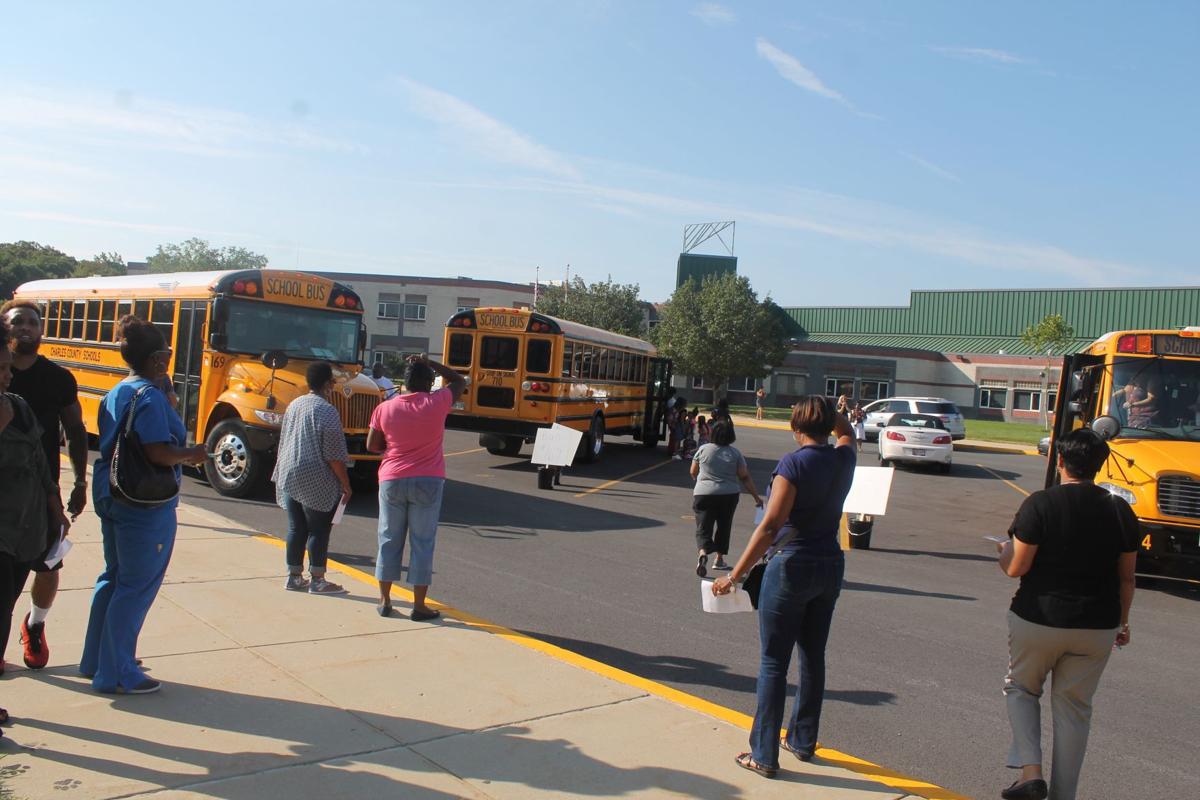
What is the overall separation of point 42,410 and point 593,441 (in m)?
15.6

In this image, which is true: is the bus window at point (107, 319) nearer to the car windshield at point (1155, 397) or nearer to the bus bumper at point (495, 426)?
the bus bumper at point (495, 426)

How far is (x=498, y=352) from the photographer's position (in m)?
18.3

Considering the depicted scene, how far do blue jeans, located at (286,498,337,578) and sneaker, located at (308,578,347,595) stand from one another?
0.05 meters

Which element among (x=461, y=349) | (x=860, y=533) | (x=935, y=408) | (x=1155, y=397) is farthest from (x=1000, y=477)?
(x=461, y=349)

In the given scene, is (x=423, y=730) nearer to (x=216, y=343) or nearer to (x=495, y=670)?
(x=495, y=670)

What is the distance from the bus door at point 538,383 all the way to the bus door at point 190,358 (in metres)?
6.38

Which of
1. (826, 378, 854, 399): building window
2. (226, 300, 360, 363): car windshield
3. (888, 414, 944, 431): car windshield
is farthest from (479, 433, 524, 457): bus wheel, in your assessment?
(826, 378, 854, 399): building window

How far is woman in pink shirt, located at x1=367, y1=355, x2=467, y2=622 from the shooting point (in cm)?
663

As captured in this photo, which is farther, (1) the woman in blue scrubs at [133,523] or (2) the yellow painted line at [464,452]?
(2) the yellow painted line at [464,452]

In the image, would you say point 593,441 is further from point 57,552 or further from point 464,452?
point 57,552

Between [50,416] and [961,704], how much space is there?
5.47 m

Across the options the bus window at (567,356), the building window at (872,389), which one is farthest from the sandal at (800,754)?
the building window at (872,389)

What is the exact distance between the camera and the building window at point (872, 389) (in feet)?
205

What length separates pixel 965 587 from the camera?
9.92 metres
